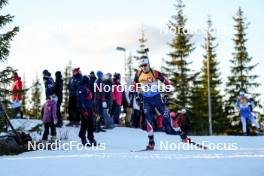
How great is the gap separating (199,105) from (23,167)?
3906 cm

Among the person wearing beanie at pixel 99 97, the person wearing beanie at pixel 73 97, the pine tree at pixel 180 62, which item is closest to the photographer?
the person wearing beanie at pixel 73 97

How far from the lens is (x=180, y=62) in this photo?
47.4m

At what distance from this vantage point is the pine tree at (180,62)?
45844 millimetres

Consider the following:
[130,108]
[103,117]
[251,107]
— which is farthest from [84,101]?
[251,107]

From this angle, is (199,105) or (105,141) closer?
(105,141)

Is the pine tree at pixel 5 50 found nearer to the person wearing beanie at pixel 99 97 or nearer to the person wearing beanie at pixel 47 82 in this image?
the person wearing beanie at pixel 47 82

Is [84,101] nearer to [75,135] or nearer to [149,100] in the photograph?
[149,100]

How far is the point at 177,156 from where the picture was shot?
10.5m

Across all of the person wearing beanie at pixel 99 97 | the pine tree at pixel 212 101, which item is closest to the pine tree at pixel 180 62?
the pine tree at pixel 212 101

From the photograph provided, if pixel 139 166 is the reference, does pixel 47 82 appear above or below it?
above

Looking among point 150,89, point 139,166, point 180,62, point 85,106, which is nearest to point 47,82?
point 85,106

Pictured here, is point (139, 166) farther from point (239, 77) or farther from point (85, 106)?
point (239, 77)

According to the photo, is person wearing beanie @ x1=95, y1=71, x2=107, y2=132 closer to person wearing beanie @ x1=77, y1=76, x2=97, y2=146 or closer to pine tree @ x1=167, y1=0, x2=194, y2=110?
person wearing beanie @ x1=77, y1=76, x2=97, y2=146

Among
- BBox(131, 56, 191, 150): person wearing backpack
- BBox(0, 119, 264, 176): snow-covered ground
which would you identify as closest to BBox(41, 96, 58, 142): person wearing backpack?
BBox(131, 56, 191, 150): person wearing backpack
